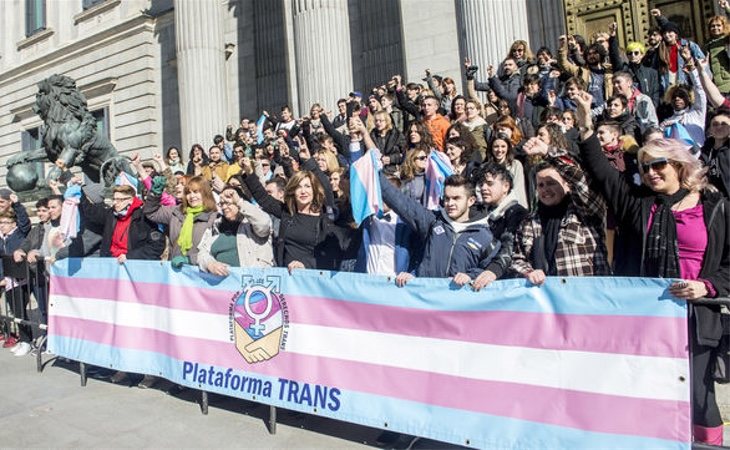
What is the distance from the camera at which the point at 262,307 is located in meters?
4.47

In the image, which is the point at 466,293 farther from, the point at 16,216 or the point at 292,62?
the point at 292,62

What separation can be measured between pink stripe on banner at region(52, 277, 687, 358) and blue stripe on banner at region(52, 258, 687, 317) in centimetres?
4

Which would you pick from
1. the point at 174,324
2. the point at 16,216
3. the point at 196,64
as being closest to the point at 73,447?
the point at 174,324

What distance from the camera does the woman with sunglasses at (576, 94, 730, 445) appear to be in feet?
9.83

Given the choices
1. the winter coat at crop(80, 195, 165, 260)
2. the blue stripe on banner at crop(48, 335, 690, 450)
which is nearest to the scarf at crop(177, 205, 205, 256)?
the winter coat at crop(80, 195, 165, 260)

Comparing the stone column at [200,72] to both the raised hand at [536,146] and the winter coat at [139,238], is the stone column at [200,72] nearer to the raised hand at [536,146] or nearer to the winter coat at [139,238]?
the winter coat at [139,238]

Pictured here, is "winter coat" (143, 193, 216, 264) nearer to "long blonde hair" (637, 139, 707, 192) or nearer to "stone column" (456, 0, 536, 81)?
"long blonde hair" (637, 139, 707, 192)

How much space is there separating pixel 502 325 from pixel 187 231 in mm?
3346

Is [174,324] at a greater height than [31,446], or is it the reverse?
[174,324]

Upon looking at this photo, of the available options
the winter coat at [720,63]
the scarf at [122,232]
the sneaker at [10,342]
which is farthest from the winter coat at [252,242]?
the winter coat at [720,63]

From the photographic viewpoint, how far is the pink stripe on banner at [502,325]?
2.98m

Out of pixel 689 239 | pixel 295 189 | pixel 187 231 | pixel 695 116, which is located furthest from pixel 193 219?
pixel 695 116

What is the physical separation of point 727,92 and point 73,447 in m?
7.86

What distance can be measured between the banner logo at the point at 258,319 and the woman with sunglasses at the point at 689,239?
2481mm
